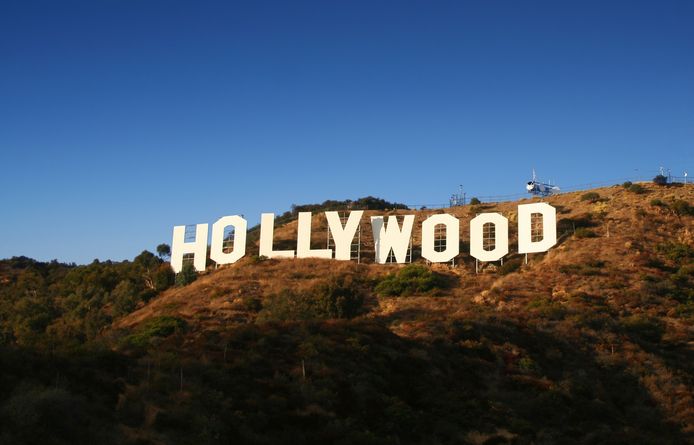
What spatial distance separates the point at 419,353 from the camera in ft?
130

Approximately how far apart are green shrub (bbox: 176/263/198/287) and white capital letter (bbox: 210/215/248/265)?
7.23ft

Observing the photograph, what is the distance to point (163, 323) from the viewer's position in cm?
4909

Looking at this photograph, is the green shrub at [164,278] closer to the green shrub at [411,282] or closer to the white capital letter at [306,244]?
the white capital letter at [306,244]

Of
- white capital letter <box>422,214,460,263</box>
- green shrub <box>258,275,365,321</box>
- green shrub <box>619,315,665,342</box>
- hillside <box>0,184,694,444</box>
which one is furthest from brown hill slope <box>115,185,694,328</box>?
green shrub <box>619,315,665,342</box>

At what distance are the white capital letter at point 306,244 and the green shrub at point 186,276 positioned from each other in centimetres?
919

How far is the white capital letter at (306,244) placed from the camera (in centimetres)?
6475

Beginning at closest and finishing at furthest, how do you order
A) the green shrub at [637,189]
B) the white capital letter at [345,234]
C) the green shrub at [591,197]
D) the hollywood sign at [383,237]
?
the hollywood sign at [383,237]
the white capital letter at [345,234]
the green shrub at [637,189]
the green shrub at [591,197]

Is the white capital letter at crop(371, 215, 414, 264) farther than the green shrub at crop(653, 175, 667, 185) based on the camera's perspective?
No

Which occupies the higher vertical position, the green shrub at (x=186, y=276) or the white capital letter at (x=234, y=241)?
the white capital letter at (x=234, y=241)

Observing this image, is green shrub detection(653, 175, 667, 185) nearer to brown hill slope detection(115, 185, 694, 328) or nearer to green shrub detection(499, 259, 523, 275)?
brown hill slope detection(115, 185, 694, 328)

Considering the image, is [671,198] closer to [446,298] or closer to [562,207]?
[562,207]

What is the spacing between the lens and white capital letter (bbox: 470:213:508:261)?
59.8m

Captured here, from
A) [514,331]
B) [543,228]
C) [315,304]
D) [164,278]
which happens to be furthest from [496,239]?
[164,278]

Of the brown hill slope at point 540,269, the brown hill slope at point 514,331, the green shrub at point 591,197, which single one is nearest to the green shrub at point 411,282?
the brown hill slope at point 514,331
